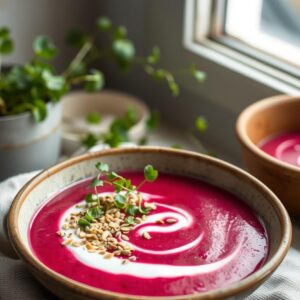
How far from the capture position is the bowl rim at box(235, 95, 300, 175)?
2.35 feet

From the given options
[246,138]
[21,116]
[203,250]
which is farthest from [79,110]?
[203,250]

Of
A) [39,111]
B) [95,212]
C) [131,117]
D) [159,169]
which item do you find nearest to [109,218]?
[95,212]

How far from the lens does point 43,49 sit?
38.8 inches

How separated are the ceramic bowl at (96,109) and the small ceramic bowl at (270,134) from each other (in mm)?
263

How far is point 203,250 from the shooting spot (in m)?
0.65

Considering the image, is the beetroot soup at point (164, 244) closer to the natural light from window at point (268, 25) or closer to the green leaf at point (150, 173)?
the green leaf at point (150, 173)

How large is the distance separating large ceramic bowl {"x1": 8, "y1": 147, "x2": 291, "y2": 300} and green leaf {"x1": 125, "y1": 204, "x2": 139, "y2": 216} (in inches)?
3.7

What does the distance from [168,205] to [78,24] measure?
63 centimetres

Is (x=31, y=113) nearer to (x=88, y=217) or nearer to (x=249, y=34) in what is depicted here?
(x=88, y=217)

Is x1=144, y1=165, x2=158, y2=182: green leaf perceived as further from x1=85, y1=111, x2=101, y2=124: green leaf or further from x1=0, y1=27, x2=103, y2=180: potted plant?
x1=85, y1=111, x2=101, y2=124: green leaf

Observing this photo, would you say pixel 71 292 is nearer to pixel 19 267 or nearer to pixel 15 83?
pixel 19 267

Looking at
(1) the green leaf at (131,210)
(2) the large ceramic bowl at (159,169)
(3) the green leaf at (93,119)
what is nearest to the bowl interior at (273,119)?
(2) the large ceramic bowl at (159,169)

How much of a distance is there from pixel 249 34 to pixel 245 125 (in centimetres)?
32

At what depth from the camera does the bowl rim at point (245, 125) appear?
72 centimetres
